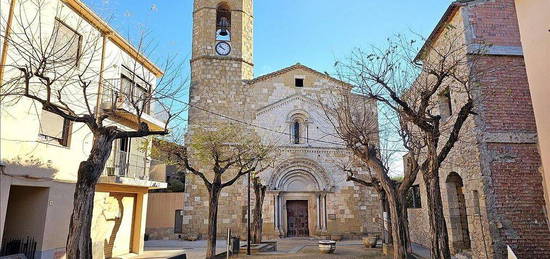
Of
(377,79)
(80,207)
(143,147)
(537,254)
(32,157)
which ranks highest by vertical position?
(377,79)

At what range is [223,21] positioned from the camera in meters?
24.0

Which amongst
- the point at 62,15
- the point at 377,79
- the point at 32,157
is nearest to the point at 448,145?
the point at 377,79

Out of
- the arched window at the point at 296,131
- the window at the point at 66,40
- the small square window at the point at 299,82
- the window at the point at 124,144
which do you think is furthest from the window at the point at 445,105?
the window at the point at 66,40

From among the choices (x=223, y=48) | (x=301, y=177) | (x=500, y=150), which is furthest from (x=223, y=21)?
(x=500, y=150)

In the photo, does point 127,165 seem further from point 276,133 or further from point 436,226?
point 276,133

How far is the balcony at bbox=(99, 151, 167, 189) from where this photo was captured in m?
11.9

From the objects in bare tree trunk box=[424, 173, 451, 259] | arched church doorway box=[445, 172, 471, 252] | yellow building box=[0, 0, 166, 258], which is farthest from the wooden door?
bare tree trunk box=[424, 173, 451, 259]

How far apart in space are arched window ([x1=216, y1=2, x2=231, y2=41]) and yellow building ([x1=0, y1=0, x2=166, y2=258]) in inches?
424

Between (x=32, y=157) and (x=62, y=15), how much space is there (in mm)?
4227

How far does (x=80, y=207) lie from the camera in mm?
6609

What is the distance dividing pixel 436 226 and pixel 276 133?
1500cm

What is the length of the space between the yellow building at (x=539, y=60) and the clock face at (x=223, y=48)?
2018cm

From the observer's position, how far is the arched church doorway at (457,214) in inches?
491

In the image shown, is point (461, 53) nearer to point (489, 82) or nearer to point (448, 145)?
point (489, 82)
